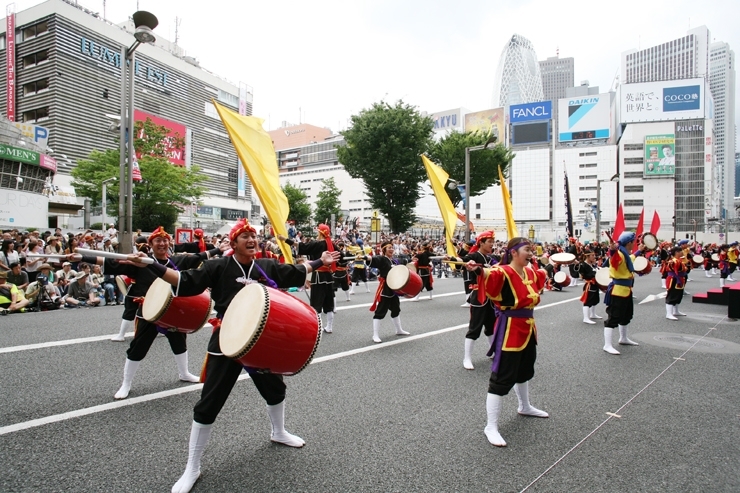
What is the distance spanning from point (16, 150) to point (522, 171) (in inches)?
3019

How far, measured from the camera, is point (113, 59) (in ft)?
148

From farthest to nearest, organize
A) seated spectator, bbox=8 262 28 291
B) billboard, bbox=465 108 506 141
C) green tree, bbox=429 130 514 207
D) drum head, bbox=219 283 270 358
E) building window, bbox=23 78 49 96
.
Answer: billboard, bbox=465 108 506 141 → building window, bbox=23 78 49 96 → green tree, bbox=429 130 514 207 → seated spectator, bbox=8 262 28 291 → drum head, bbox=219 283 270 358

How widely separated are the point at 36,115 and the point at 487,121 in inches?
2853

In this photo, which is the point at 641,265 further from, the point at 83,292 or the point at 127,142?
the point at 127,142

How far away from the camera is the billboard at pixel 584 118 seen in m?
81.3

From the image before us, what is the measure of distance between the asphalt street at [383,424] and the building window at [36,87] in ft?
142

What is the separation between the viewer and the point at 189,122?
5391 cm

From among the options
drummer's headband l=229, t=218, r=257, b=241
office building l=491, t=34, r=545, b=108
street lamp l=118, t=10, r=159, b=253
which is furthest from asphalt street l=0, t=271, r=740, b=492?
office building l=491, t=34, r=545, b=108

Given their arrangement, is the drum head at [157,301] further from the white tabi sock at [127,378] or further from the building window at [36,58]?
the building window at [36,58]

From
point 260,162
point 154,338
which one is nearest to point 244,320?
point 260,162

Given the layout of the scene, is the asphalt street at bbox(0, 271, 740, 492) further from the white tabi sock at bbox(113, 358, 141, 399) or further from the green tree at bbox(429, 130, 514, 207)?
the green tree at bbox(429, 130, 514, 207)

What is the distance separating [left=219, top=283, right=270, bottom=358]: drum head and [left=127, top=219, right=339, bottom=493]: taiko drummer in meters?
0.21

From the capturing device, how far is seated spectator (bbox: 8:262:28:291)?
998cm

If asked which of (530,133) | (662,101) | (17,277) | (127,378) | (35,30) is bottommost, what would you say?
(127,378)
